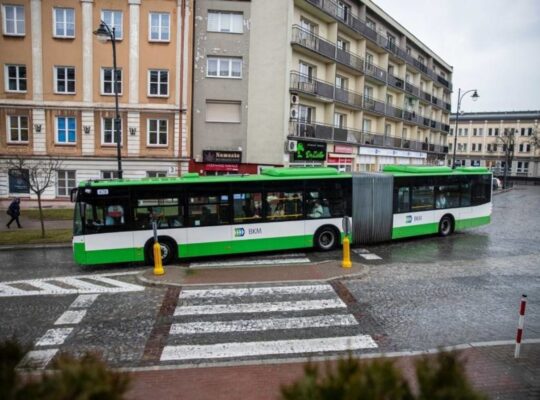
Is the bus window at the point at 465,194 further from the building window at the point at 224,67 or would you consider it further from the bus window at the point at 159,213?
the building window at the point at 224,67

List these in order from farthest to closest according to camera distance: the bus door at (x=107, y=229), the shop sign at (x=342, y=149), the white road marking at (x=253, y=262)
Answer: the shop sign at (x=342, y=149), the white road marking at (x=253, y=262), the bus door at (x=107, y=229)

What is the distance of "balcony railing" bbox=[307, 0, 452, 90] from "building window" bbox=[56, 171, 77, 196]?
19629 millimetres

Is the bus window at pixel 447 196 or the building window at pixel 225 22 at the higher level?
the building window at pixel 225 22

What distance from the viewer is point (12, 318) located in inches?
339

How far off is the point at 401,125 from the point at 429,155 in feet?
39.6

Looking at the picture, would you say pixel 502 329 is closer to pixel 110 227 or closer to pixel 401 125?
pixel 110 227

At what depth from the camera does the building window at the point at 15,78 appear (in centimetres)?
2602

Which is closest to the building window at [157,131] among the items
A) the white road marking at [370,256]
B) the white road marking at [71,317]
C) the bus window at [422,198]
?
the bus window at [422,198]

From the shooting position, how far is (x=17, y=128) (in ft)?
86.1

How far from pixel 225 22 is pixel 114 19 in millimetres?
6992

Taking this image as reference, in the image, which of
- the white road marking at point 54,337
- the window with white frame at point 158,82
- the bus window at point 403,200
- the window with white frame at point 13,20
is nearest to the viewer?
the white road marking at point 54,337

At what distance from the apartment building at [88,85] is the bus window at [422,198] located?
15.8 m

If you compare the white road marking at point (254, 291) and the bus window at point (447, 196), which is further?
the bus window at point (447, 196)

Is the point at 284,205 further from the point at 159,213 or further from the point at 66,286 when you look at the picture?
the point at 66,286
